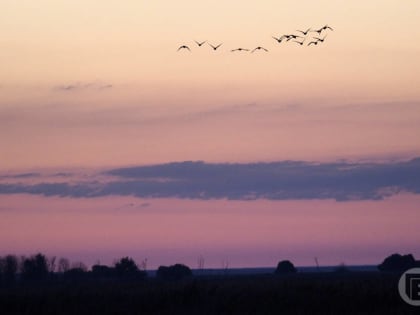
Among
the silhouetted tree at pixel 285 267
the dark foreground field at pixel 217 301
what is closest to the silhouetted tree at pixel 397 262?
the silhouetted tree at pixel 285 267

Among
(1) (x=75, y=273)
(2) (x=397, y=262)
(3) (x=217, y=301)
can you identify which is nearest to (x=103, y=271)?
(1) (x=75, y=273)

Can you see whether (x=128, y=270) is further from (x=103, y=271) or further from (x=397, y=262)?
(x=397, y=262)

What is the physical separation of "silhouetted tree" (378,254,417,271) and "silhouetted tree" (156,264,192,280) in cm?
2112

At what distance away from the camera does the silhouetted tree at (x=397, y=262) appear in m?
107

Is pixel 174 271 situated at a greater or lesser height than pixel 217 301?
greater

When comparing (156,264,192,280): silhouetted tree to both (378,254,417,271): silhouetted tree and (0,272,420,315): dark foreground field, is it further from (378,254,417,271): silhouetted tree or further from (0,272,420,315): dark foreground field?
(0,272,420,315): dark foreground field

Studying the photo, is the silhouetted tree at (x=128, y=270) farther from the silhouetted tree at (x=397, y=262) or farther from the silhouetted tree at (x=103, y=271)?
the silhouetted tree at (x=397, y=262)

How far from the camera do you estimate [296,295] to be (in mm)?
52031


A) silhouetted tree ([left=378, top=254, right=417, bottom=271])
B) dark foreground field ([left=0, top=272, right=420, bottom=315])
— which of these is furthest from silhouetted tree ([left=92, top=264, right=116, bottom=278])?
dark foreground field ([left=0, top=272, right=420, bottom=315])

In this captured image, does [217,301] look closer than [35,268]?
Yes

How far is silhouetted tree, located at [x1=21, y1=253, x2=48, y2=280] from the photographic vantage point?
297 ft

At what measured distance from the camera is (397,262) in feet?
355

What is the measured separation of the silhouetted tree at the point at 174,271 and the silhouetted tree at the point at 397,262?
21.1 m

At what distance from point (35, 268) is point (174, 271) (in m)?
14.4
